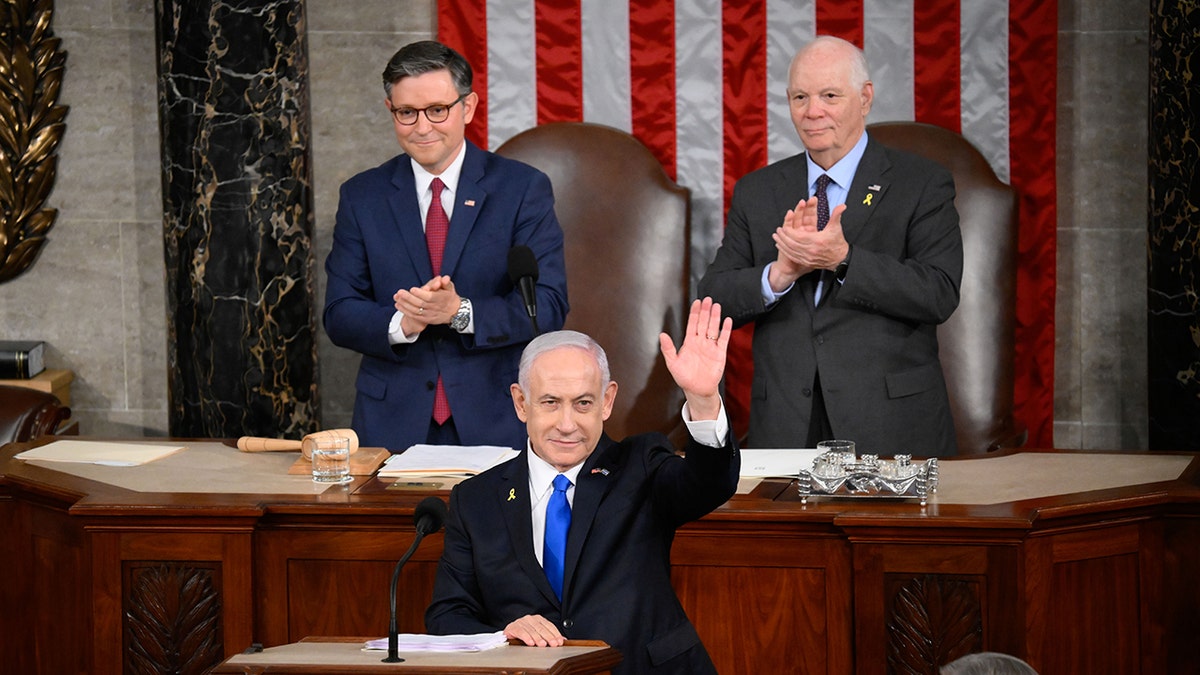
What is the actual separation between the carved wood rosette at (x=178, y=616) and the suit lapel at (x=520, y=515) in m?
0.89

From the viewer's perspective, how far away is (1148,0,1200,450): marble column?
517 centimetres

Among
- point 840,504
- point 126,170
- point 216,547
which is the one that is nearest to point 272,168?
point 126,170

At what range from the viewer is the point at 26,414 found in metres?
5.06

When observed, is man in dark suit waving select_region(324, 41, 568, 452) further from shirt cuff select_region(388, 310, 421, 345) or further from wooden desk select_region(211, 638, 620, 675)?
wooden desk select_region(211, 638, 620, 675)

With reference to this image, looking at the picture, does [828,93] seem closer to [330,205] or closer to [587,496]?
[587,496]

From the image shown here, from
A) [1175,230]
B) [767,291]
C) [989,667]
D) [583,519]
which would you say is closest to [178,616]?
[583,519]

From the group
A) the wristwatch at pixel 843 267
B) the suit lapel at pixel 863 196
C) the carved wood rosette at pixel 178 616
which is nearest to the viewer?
the carved wood rosette at pixel 178 616

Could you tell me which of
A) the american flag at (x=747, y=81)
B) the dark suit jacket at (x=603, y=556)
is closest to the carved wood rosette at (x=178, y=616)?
the dark suit jacket at (x=603, y=556)

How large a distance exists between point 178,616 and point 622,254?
2.59m

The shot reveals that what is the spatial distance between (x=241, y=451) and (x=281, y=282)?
1.53 m

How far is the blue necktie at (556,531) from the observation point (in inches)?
120

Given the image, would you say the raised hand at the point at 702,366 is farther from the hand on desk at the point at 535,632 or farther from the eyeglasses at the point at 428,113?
the eyeglasses at the point at 428,113

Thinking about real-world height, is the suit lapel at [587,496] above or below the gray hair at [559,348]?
below

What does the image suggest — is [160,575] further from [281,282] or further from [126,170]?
[126,170]
